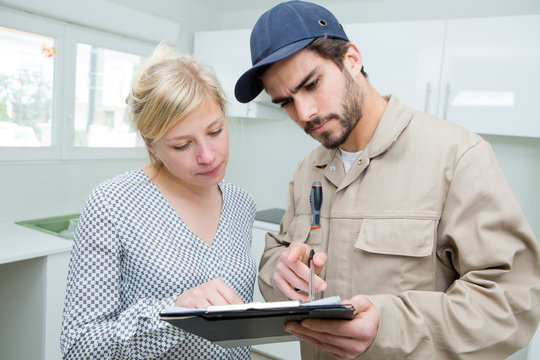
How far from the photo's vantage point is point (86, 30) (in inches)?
112

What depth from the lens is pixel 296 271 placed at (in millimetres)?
1014

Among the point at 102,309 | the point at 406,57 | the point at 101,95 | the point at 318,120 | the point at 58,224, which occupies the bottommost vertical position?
the point at 58,224

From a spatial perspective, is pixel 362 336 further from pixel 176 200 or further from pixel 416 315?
pixel 176 200

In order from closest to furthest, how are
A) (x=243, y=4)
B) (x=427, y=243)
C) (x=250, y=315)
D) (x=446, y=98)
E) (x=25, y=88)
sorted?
1. (x=250, y=315)
2. (x=427, y=243)
3. (x=446, y=98)
4. (x=25, y=88)
5. (x=243, y=4)

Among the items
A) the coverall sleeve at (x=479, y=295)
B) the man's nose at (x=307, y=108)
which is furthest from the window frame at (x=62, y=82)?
the coverall sleeve at (x=479, y=295)

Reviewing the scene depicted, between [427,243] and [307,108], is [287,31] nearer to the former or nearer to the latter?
[307,108]

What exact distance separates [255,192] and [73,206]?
4.61ft

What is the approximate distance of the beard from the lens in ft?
3.64

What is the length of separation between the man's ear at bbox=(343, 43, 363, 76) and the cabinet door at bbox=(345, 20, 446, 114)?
4.74 ft

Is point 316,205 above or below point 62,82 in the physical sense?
below

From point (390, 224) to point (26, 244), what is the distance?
1.84m

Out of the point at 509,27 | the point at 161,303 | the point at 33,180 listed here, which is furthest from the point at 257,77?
the point at 33,180

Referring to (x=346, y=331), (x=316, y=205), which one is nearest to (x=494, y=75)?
(x=316, y=205)

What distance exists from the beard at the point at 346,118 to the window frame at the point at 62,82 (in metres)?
2.14
